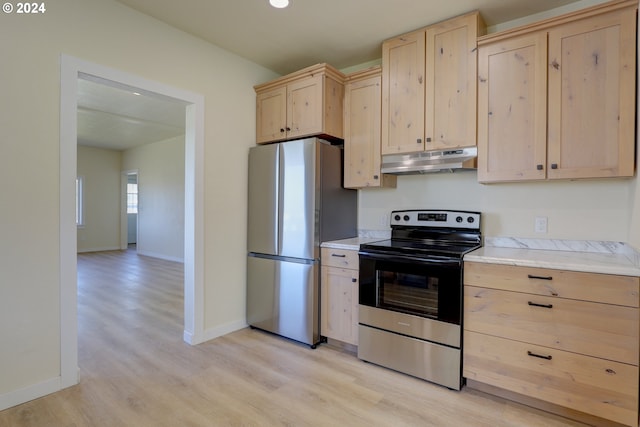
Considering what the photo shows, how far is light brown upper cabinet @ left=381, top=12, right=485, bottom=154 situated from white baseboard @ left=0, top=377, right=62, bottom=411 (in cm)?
282

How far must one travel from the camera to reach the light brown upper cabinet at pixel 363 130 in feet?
9.49

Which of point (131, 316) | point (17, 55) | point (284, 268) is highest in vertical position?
point (17, 55)

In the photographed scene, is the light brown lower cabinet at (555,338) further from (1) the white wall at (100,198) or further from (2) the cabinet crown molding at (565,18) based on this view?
(1) the white wall at (100,198)

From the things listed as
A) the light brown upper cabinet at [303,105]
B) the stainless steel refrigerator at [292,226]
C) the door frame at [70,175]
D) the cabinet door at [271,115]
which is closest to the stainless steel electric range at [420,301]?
the stainless steel refrigerator at [292,226]

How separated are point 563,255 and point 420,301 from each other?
940mm

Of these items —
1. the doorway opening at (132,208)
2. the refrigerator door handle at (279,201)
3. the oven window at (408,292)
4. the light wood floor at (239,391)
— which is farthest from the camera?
the doorway opening at (132,208)

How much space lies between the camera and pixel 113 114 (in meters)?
5.50

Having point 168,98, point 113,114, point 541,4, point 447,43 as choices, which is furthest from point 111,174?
point 541,4

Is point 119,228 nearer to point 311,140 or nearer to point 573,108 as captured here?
point 311,140

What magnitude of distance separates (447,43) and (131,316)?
3.98 m

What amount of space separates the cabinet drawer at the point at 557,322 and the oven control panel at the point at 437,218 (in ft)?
2.21

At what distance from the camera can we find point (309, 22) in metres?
2.63

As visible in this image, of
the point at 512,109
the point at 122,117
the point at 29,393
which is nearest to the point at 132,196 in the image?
the point at 122,117

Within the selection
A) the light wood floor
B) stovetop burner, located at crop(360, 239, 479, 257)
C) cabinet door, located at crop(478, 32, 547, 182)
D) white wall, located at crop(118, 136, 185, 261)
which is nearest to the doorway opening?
white wall, located at crop(118, 136, 185, 261)
